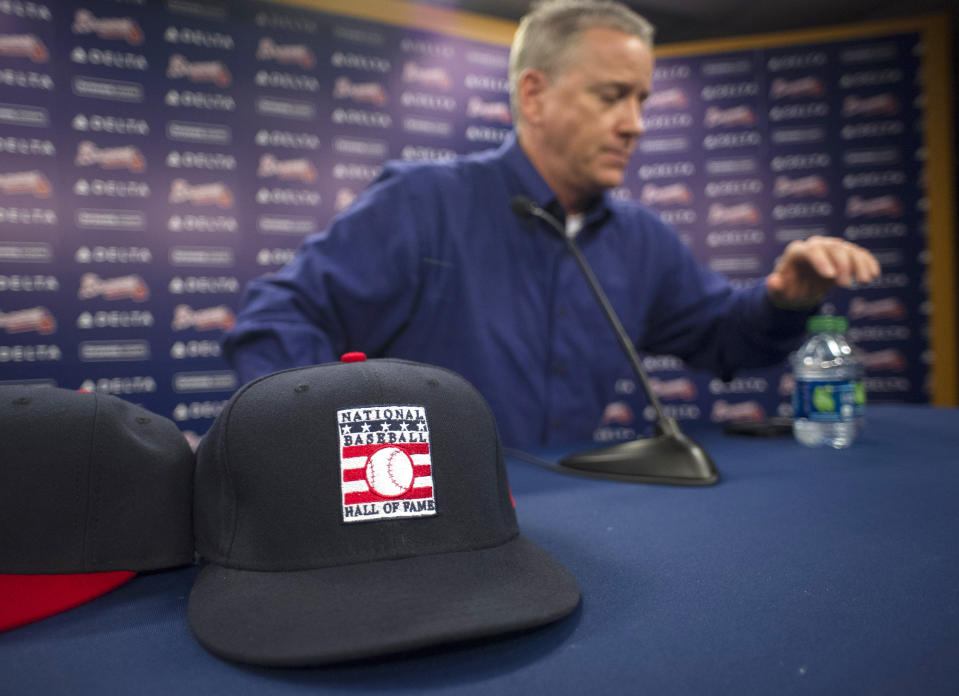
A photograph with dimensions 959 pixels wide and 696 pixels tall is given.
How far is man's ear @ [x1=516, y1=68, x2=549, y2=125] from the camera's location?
1.43 metres

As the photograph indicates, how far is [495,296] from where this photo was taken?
1339 millimetres

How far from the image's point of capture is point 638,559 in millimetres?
540

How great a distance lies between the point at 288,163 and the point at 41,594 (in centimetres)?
302

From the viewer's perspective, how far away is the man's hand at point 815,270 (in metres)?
1.03

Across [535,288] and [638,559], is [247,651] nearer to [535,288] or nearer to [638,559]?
[638,559]

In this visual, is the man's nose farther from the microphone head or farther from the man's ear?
the microphone head

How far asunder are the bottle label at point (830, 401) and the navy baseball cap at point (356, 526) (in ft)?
2.29

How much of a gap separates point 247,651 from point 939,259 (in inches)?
166

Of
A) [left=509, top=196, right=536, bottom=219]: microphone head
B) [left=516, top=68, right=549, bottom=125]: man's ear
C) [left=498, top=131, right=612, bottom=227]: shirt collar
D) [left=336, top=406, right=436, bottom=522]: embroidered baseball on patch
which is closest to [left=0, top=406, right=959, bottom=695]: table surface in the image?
[left=336, top=406, right=436, bottom=522]: embroidered baseball on patch

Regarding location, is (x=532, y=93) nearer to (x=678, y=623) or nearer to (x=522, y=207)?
(x=522, y=207)

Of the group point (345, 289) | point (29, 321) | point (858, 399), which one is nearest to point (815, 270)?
point (858, 399)

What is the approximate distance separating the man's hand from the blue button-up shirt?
6cm

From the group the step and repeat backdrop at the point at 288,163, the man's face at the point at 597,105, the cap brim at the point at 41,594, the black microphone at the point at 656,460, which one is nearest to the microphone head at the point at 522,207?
the black microphone at the point at 656,460

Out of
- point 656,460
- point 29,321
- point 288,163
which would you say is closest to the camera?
point 656,460
